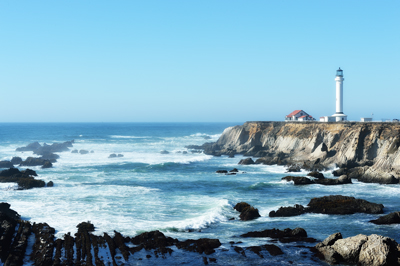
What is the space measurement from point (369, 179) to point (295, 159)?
15.2 meters

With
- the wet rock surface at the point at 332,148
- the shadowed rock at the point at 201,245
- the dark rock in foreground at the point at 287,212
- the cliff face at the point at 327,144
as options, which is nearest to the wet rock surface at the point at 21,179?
the shadowed rock at the point at 201,245

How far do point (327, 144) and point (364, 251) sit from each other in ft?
115

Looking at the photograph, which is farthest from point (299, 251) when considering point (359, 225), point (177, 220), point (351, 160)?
point (351, 160)

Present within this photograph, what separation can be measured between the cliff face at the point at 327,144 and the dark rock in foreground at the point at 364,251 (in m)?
20.5

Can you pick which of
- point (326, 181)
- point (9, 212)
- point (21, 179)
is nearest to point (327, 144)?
point (326, 181)

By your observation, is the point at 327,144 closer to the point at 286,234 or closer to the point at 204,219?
the point at 204,219

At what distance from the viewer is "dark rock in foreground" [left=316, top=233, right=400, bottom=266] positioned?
16.0m

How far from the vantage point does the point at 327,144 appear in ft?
164

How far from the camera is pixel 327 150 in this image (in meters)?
48.2

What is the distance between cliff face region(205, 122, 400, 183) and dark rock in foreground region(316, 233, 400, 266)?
20.5 metres

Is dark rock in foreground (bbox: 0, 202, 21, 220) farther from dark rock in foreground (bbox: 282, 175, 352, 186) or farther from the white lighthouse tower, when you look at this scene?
the white lighthouse tower

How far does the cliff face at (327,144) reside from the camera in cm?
3947

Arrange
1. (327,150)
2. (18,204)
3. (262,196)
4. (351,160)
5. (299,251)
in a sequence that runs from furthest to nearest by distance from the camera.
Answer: (327,150) → (351,160) → (262,196) → (18,204) → (299,251)

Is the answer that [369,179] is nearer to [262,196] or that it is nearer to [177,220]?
[262,196]
